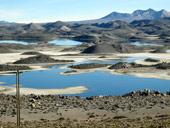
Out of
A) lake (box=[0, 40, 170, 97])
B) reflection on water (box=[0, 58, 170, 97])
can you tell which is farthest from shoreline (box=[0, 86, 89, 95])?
reflection on water (box=[0, 58, 170, 97])

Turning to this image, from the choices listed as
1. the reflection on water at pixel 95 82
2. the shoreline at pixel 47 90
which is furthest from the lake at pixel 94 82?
the shoreline at pixel 47 90

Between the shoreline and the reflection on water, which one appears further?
the reflection on water

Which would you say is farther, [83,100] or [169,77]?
[169,77]

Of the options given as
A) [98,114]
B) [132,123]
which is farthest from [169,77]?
[132,123]

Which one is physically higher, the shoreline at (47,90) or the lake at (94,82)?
the lake at (94,82)

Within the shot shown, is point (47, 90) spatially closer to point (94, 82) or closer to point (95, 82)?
point (94, 82)

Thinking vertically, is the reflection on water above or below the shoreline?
above

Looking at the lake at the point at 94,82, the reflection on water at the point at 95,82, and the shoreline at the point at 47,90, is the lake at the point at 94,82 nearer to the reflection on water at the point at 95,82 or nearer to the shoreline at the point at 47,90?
the reflection on water at the point at 95,82

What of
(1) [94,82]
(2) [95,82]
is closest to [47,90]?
(1) [94,82]

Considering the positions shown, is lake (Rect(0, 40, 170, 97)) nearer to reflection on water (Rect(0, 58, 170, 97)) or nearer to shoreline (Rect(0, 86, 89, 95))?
reflection on water (Rect(0, 58, 170, 97))

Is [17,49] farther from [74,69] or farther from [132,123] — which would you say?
[132,123]

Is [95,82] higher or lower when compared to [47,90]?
higher
